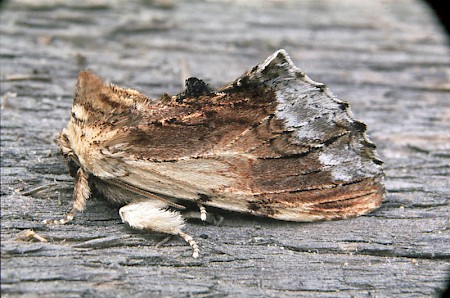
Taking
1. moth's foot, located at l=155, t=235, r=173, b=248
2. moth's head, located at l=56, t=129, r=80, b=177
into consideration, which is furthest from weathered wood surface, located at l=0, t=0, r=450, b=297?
moth's head, located at l=56, t=129, r=80, b=177

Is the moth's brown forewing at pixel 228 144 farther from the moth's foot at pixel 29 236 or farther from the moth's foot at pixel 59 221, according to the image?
the moth's foot at pixel 29 236

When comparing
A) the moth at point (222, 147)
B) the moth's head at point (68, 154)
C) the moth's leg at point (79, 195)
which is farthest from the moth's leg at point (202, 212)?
the moth's head at point (68, 154)

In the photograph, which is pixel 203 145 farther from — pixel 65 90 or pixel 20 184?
pixel 65 90

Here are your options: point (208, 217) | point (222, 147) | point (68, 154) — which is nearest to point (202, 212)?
point (208, 217)

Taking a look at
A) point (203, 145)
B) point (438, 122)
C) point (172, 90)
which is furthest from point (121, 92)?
point (438, 122)

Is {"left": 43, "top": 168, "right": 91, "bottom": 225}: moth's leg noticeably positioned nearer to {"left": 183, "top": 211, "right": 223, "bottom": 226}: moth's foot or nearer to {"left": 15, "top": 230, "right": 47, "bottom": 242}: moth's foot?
{"left": 15, "top": 230, "right": 47, "bottom": 242}: moth's foot

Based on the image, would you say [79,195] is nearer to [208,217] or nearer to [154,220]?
[154,220]
